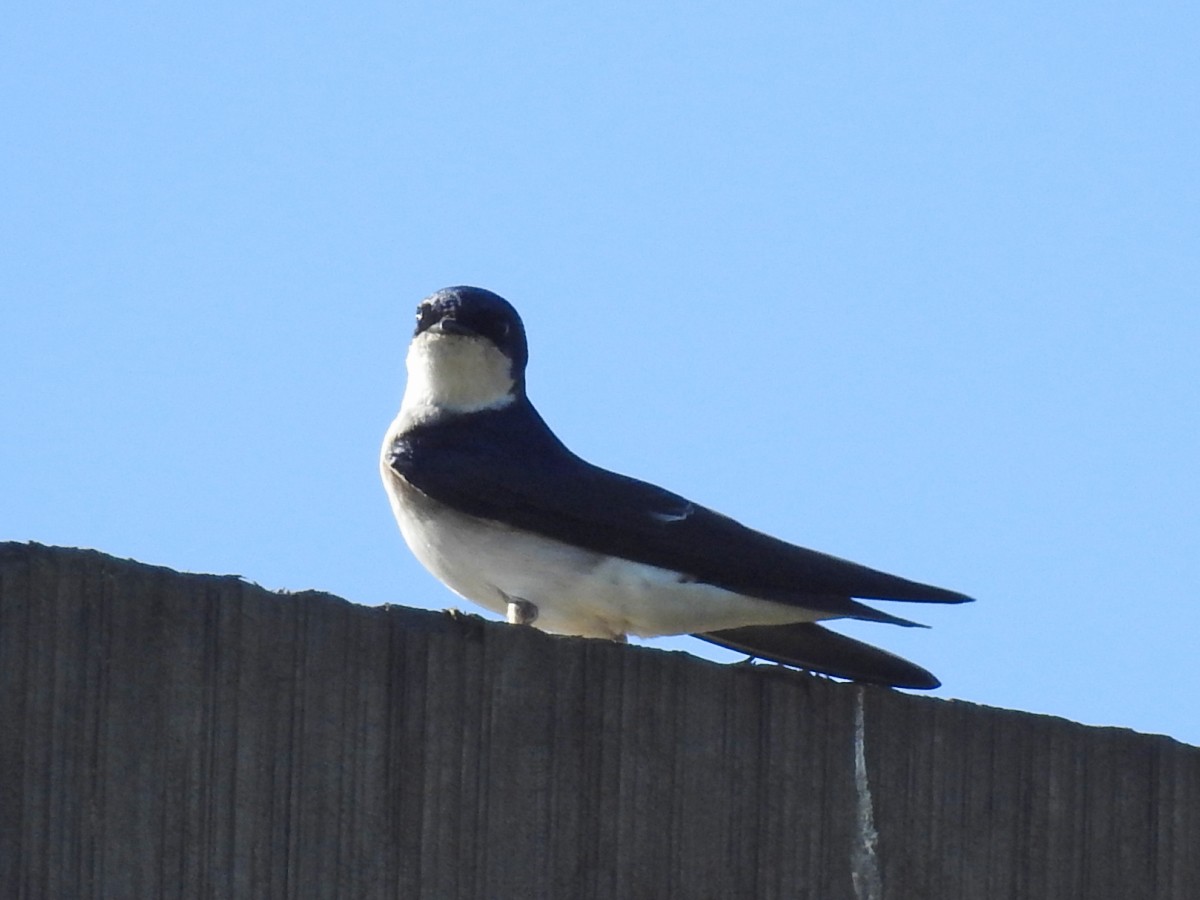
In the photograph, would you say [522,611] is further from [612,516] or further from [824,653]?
[824,653]

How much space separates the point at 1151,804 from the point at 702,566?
4.43 feet

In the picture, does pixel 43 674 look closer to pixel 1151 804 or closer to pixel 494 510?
pixel 1151 804

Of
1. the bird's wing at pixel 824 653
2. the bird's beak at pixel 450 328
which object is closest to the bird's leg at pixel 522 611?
the bird's wing at pixel 824 653

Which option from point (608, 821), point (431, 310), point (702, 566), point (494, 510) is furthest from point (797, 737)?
point (431, 310)

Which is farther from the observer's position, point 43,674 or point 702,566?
point 702,566

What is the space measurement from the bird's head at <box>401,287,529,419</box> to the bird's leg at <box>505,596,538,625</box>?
2.88 ft

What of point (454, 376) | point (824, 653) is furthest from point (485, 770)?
point (454, 376)

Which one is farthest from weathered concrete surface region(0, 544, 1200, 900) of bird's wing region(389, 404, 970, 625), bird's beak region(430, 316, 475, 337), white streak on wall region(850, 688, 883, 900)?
bird's beak region(430, 316, 475, 337)

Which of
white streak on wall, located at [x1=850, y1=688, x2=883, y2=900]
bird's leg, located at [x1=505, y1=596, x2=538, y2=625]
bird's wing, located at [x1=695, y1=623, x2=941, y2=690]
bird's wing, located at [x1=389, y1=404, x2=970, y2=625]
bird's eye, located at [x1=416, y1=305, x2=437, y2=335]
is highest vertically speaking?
bird's eye, located at [x1=416, y1=305, x2=437, y2=335]

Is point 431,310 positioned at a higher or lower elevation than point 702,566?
higher

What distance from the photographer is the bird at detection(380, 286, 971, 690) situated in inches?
141

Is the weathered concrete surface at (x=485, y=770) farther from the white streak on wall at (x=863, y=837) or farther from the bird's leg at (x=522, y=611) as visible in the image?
the bird's leg at (x=522, y=611)

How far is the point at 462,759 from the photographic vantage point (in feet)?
7.28

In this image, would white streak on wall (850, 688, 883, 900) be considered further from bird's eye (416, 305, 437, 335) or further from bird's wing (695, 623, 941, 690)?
bird's eye (416, 305, 437, 335)
